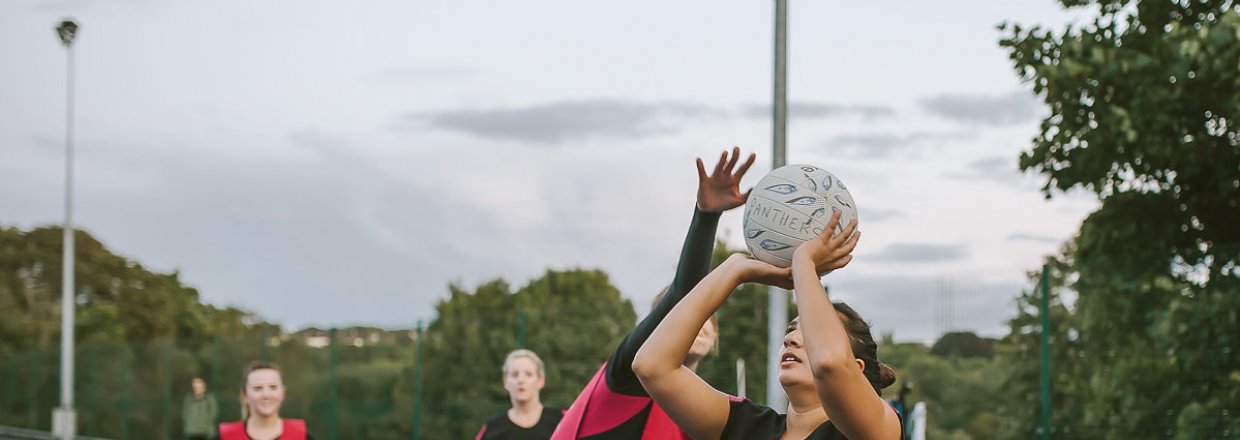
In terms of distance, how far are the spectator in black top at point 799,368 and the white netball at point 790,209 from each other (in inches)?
3.9

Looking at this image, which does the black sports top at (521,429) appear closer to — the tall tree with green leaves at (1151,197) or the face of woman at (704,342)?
the face of woman at (704,342)

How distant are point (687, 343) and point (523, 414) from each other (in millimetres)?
3760

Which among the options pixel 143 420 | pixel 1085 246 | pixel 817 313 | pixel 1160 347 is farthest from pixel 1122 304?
pixel 143 420

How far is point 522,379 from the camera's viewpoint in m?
6.86

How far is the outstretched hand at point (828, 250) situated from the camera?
10.1 feet

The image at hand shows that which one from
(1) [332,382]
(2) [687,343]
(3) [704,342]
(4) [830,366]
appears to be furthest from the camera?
(1) [332,382]

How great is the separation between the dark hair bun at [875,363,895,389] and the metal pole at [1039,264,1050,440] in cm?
825

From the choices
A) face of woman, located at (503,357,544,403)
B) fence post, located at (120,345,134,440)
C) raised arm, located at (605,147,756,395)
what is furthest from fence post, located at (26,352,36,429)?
raised arm, located at (605,147,756,395)

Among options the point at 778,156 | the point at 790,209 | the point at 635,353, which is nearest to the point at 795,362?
the point at 790,209

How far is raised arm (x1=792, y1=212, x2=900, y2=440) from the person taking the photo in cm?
289

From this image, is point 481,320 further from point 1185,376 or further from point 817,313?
point 817,313

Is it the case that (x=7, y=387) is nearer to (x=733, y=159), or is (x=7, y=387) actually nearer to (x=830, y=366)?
(x=733, y=159)

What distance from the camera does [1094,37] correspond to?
36.5 ft

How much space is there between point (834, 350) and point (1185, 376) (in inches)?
322
